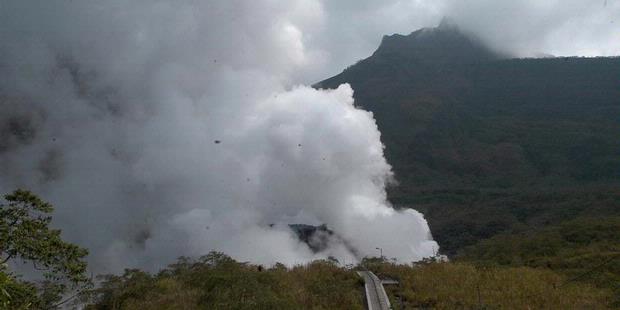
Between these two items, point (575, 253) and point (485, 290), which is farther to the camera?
point (575, 253)

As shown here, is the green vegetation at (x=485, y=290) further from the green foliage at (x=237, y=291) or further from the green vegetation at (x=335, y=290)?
the green foliage at (x=237, y=291)

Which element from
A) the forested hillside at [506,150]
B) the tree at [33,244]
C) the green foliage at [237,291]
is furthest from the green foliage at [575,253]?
the tree at [33,244]

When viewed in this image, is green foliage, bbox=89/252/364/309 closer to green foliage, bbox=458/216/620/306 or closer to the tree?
the tree

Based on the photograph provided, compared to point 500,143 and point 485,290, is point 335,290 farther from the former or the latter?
point 500,143

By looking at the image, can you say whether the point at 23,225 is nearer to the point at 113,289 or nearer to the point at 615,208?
the point at 113,289

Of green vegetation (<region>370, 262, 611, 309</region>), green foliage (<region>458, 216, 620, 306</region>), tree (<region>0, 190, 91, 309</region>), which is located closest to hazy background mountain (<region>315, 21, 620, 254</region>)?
green foliage (<region>458, 216, 620, 306</region>)

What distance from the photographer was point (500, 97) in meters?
185

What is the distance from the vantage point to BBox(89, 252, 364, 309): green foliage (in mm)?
14531

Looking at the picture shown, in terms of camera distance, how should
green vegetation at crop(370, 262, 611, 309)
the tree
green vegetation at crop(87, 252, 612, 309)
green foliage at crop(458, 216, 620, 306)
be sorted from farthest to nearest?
green foliage at crop(458, 216, 620, 306)
green vegetation at crop(370, 262, 611, 309)
green vegetation at crop(87, 252, 612, 309)
the tree

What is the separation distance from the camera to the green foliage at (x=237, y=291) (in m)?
14.5

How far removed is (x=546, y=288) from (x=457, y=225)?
7249 cm

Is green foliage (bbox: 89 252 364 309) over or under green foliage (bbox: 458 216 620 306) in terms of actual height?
under

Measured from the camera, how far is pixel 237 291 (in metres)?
15.2

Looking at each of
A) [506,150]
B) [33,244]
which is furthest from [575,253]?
[506,150]
